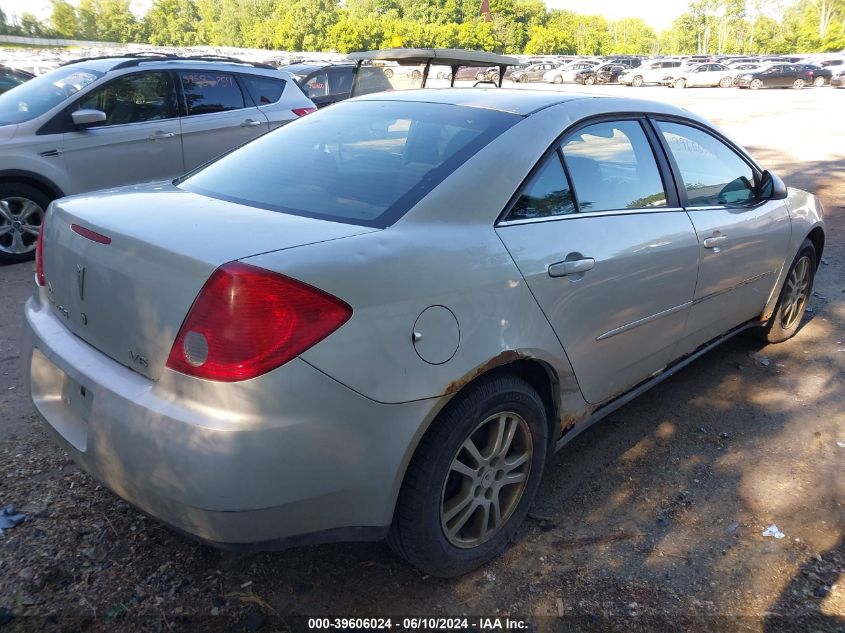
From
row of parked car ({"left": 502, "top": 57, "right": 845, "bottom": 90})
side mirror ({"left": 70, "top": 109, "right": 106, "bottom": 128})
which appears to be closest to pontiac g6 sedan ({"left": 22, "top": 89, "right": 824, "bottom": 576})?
side mirror ({"left": 70, "top": 109, "right": 106, "bottom": 128})

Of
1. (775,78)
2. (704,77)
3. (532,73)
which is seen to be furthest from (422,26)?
(775,78)

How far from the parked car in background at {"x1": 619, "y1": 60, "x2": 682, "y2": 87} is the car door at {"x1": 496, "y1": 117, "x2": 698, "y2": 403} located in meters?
43.9

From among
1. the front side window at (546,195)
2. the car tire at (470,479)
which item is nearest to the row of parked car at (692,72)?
the front side window at (546,195)

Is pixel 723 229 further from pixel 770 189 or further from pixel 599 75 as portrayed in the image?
pixel 599 75

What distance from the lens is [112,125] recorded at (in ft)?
21.5

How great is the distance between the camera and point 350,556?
2.63 m

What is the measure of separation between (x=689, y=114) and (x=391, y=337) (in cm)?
259

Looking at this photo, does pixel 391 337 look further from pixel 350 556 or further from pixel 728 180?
pixel 728 180

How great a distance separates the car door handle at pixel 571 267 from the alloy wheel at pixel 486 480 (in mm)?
547

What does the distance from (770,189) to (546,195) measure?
2105mm

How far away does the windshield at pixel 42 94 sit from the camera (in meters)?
6.32

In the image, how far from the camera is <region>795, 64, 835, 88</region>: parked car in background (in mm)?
38250

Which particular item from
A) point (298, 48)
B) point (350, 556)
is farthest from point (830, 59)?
point (298, 48)

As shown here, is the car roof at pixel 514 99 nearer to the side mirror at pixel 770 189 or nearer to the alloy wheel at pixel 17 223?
the side mirror at pixel 770 189
